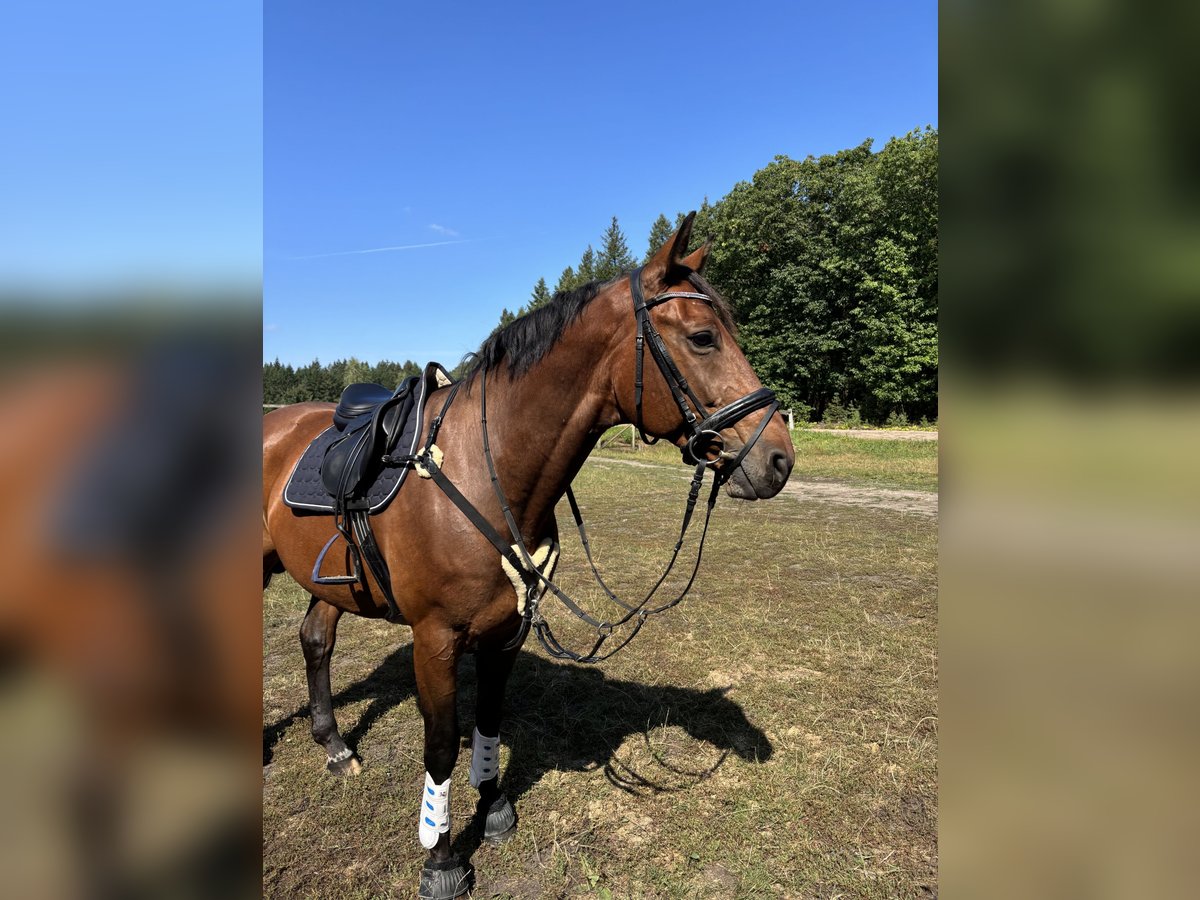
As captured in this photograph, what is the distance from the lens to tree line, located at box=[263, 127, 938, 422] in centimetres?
3250

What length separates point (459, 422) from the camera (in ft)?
9.38

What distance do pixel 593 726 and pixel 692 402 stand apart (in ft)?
8.98

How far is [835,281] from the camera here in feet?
126

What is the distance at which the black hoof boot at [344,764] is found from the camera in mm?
3664

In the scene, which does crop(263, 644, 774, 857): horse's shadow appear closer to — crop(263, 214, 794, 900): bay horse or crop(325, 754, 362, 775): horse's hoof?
crop(325, 754, 362, 775): horse's hoof

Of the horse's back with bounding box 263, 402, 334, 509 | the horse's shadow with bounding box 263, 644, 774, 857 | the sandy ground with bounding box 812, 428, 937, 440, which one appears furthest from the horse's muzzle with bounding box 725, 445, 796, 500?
the sandy ground with bounding box 812, 428, 937, 440

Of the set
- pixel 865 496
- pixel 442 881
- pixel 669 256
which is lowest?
pixel 442 881

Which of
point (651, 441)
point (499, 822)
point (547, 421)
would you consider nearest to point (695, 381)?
point (651, 441)

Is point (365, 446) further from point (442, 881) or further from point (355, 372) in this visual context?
point (355, 372)
